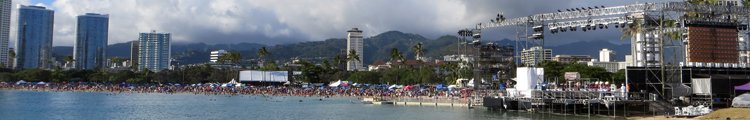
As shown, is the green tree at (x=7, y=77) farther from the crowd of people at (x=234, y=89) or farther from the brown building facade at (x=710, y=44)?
the brown building facade at (x=710, y=44)

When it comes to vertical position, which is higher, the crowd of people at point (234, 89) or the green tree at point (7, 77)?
the green tree at point (7, 77)

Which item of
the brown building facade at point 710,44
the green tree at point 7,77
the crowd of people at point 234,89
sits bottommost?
the crowd of people at point 234,89

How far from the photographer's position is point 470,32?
61938 mm

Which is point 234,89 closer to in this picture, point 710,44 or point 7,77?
point 710,44

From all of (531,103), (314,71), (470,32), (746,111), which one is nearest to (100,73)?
(314,71)

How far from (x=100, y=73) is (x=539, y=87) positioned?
132213mm

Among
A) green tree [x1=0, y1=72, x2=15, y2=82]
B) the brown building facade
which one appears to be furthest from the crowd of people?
the brown building facade

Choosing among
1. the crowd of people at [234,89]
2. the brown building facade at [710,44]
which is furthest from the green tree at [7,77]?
the brown building facade at [710,44]

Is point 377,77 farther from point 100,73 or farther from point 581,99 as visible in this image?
point 581,99

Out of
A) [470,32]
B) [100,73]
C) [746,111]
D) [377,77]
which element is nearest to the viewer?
[746,111]

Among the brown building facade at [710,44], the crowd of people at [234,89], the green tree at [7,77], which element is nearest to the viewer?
the brown building facade at [710,44]

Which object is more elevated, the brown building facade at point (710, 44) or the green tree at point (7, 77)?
the brown building facade at point (710, 44)

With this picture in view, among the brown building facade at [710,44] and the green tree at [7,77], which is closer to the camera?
the brown building facade at [710,44]

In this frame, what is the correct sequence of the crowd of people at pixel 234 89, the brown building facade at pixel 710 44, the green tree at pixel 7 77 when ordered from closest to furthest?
the brown building facade at pixel 710 44 → the crowd of people at pixel 234 89 → the green tree at pixel 7 77
